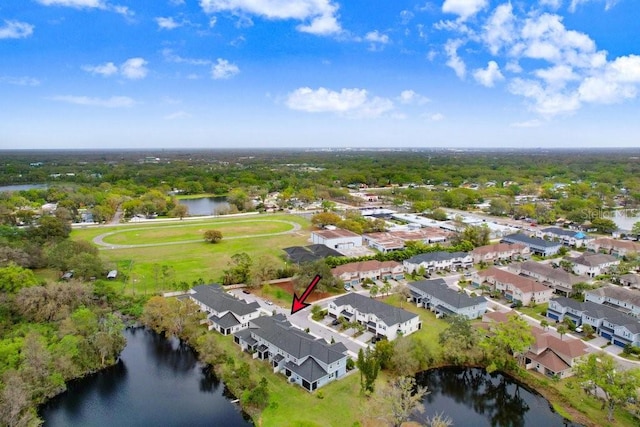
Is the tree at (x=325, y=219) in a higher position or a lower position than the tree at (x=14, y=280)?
lower

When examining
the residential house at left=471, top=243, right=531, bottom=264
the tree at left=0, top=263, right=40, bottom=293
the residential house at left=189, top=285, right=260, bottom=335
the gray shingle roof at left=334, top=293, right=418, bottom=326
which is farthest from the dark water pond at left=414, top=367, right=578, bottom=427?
the tree at left=0, top=263, right=40, bottom=293

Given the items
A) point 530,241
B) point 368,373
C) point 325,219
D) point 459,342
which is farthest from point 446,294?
point 325,219

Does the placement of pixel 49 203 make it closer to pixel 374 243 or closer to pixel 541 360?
pixel 374 243

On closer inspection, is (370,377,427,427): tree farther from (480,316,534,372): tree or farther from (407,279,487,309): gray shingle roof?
(407,279,487,309): gray shingle roof

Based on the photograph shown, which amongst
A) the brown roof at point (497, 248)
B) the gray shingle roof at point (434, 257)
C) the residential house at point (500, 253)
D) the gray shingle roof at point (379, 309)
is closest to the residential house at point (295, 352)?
the gray shingle roof at point (379, 309)

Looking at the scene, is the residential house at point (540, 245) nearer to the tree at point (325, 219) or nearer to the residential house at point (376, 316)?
the tree at point (325, 219)

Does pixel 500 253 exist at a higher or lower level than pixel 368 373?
lower

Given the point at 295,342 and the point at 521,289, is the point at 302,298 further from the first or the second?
the point at 521,289
